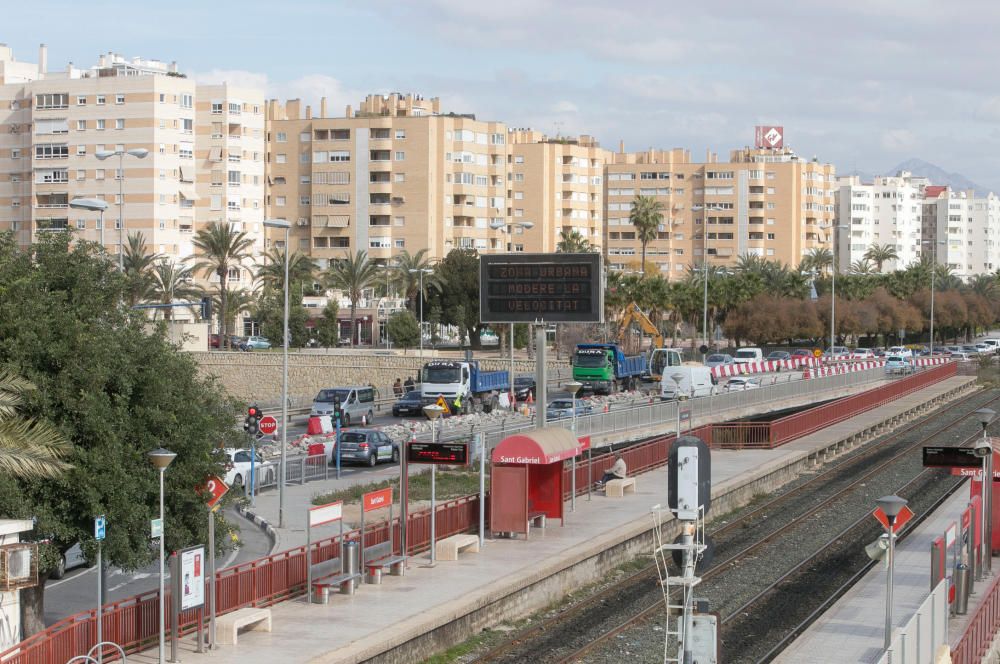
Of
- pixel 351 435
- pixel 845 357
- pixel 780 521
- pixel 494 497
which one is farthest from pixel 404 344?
pixel 494 497

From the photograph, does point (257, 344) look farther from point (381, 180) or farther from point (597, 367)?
point (597, 367)

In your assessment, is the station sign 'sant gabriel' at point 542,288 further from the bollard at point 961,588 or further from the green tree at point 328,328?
the green tree at point 328,328

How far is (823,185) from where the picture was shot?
516 feet

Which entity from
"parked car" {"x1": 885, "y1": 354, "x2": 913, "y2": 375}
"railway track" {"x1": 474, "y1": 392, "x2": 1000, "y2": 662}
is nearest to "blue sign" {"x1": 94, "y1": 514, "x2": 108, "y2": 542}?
"railway track" {"x1": 474, "y1": 392, "x2": 1000, "y2": 662}

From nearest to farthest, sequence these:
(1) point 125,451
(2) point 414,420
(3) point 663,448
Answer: (1) point 125,451 < (3) point 663,448 < (2) point 414,420

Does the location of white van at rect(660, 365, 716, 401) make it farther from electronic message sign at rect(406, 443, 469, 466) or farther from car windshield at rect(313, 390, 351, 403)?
electronic message sign at rect(406, 443, 469, 466)

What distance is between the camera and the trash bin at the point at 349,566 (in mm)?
21891

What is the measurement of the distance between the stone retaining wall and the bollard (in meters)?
61.7

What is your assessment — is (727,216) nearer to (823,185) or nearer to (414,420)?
(823,185)

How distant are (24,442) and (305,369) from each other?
67830 millimetres

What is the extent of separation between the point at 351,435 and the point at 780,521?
1439cm

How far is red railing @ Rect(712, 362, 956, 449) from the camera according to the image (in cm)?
4741

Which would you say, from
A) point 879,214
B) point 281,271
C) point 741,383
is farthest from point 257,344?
point 879,214

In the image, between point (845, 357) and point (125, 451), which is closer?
point (125, 451)
